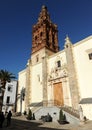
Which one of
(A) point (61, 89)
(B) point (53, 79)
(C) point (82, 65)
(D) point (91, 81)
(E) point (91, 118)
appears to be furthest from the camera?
(B) point (53, 79)

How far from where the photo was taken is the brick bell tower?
32.0m

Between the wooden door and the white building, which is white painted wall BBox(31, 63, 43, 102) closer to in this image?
the wooden door

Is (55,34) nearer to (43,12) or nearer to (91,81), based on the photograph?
(43,12)

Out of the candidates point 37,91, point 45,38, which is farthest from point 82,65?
point 45,38

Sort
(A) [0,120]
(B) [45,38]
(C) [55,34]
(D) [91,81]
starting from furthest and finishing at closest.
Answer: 1. (C) [55,34]
2. (B) [45,38]
3. (D) [91,81]
4. (A) [0,120]

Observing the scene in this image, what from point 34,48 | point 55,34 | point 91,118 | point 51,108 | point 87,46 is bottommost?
point 91,118

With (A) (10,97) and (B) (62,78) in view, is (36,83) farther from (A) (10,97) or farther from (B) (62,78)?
(A) (10,97)

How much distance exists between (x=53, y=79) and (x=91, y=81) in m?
7.29

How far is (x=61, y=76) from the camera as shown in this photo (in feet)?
71.6

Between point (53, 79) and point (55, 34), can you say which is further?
point (55, 34)

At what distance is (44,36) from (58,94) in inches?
639

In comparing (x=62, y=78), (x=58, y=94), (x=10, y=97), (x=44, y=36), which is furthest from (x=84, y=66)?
(x=10, y=97)

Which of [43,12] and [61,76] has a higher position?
[43,12]

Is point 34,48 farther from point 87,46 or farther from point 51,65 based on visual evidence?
point 87,46
